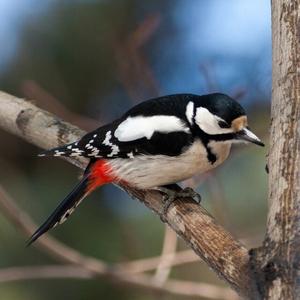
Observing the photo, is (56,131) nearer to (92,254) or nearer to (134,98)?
(134,98)

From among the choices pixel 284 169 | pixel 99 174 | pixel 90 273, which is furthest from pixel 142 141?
pixel 284 169

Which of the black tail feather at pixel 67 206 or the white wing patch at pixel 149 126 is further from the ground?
the white wing patch at pixel 149 126

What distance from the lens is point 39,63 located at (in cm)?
419

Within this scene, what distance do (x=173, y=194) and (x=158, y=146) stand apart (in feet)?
0.49

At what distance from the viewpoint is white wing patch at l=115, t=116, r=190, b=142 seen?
197 centimetres

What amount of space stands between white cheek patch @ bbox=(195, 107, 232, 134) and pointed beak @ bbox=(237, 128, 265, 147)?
36 millimetres

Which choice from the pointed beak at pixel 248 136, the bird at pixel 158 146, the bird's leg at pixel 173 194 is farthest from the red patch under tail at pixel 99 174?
the pointed beak at pixel 248 136

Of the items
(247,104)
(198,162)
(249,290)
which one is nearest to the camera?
(249,290)

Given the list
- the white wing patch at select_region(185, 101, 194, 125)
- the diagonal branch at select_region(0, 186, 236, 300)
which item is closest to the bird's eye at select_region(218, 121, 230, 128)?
the white wing patch at select_region(185, 101, 194, 125)

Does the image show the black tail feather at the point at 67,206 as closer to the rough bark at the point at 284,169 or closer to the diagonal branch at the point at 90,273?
the diagonal branch at the point at 90,273

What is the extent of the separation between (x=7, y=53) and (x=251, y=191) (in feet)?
5.70

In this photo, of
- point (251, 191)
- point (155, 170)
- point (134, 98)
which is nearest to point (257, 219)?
point (251, 191)

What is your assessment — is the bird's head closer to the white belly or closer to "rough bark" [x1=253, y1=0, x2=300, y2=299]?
the white belly

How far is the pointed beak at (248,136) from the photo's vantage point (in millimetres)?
1818
